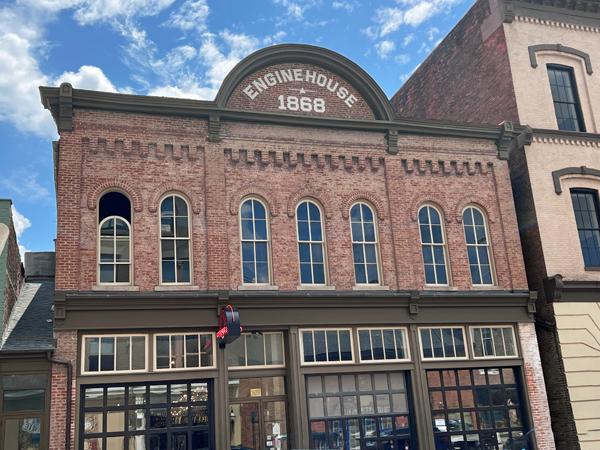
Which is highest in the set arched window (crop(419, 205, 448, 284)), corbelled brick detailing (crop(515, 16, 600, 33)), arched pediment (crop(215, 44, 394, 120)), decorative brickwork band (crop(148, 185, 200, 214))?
corbelled brick detailing (crop(515, 16, 600, 33))

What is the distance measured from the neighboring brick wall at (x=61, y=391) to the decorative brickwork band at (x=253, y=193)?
4.83 m

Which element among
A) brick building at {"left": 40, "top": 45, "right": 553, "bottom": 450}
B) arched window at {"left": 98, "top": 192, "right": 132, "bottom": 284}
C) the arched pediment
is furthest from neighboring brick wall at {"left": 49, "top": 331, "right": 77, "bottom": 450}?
the arched pediment

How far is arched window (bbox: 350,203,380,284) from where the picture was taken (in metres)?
16.3

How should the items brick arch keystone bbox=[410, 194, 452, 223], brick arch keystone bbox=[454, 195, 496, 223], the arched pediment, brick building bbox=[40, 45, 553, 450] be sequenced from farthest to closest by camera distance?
brick arch keystone bbox=[454, 195, 496, 223] → brick arch keystone bbox=[410, 194, 452, 223] → the arched pediment → brick building bbox=[40, 45, 553, 450]

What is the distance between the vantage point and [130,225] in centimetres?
1470

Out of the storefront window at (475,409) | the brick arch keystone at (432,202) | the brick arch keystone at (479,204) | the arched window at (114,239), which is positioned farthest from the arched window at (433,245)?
the arched window at (114,239)

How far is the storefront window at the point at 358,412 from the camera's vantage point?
1495 centimetres

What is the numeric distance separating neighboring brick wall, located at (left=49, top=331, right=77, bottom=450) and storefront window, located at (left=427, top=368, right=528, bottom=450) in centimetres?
888

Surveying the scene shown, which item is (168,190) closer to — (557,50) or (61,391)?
(61,391)

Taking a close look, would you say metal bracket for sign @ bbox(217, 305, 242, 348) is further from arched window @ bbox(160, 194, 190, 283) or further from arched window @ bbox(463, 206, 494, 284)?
arched window @ bbox(463, 206, 494, 284)

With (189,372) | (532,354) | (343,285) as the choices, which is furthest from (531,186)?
(189,372)

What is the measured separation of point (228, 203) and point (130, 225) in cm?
250

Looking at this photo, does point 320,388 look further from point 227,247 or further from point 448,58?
point 448,58

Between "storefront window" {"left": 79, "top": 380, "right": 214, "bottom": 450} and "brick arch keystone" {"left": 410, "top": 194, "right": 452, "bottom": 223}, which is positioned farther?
"brick arch keystone" {"left": 410, "top": 194, "right": 452, "bottom": 223}
